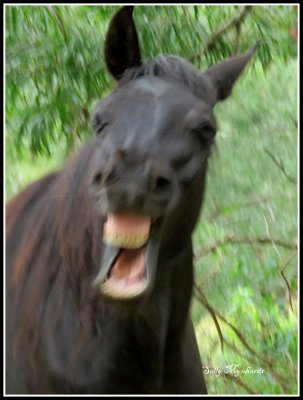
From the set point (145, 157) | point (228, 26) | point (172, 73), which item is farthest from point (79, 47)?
point (145, 157)

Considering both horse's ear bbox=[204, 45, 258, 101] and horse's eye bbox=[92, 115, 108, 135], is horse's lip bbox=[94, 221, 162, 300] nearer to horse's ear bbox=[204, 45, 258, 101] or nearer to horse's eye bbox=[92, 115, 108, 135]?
horse's eye bbox=[92, 115, 108, 135]

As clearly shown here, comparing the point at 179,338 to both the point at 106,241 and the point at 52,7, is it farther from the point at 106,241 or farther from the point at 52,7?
the point at 52,7

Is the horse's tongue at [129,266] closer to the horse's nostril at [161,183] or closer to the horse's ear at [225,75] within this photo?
the horse's nostril at [161,183]

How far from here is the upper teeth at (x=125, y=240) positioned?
2654 millimetres

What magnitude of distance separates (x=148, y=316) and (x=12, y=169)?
2.70 meters

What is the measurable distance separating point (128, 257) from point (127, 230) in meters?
0.13

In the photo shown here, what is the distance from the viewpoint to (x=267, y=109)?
570cm

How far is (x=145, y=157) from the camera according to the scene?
2.63 meters

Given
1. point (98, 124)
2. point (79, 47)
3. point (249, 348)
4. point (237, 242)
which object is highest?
point (98, 124)

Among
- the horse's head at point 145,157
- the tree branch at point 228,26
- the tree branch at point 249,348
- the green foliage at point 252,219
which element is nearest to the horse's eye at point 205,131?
the horse's head at point 145,157

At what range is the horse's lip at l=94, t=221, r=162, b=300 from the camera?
269 cm

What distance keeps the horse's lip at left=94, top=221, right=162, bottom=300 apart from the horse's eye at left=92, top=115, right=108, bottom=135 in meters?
0.41

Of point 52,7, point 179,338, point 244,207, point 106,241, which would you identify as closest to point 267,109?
point 244,207

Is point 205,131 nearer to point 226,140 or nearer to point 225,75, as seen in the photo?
point 225,75
